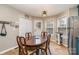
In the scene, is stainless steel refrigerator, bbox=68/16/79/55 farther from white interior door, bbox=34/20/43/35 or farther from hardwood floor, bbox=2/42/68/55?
white interior door, bbox=34/20/43/35

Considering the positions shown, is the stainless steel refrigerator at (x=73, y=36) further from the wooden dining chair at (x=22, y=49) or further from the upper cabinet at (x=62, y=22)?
the wooden dining chair at (x=22, y=49)

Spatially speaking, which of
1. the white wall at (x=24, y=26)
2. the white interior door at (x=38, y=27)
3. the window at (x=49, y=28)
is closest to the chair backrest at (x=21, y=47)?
the white wall at (x=24, y=26)

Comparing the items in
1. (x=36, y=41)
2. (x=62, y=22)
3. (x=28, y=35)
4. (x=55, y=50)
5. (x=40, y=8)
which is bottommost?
(x=55, y=50)

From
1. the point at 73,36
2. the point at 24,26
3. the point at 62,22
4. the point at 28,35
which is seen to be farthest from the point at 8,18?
the point at 73,36

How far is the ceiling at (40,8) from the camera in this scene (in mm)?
1978

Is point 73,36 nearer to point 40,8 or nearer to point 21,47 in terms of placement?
point 40,8

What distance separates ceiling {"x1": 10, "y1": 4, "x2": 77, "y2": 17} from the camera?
1978mm

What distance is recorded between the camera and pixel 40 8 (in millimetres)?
2012

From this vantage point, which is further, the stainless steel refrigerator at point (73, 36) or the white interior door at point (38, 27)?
the white interior door at point (38, 27)

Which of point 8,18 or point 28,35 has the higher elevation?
point 8,18

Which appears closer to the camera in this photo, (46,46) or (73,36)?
(73,36)

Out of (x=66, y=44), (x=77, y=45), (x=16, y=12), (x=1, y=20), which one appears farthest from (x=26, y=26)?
(x=77, y=45)

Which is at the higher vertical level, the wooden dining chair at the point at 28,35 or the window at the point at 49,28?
the window at the point at 49,28

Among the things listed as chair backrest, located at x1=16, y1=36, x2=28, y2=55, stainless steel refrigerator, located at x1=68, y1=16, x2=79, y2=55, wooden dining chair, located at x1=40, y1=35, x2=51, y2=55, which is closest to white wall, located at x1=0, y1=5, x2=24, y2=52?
chair backrest, located at x1=16, y1=36, x2=28, y2=55
